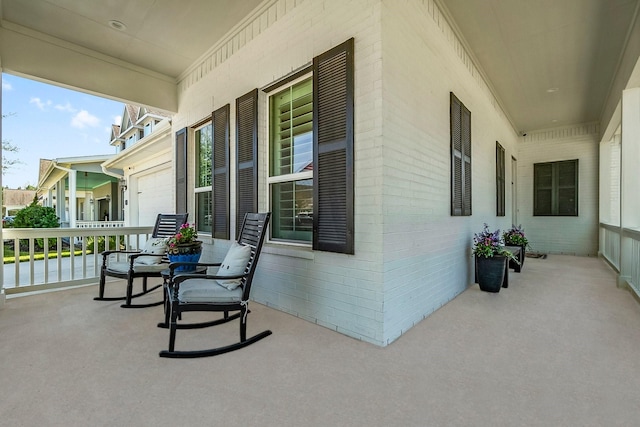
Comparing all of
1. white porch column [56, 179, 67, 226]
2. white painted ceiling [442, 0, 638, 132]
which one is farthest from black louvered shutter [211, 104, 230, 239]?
white porch column [56, 179, 67, 226]

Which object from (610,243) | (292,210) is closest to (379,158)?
(292,210)

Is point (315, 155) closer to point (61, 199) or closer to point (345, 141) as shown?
point (345, 141)

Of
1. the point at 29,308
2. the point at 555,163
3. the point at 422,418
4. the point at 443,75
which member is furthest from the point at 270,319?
the point at 555,163

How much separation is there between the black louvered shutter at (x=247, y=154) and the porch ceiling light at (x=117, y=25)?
1.64 m

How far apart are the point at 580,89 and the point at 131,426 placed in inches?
293

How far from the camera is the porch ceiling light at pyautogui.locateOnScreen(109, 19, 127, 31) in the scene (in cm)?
365

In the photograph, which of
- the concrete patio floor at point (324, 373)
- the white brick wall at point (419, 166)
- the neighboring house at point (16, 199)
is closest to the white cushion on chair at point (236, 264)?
the concrete patio floor at point (324, 373)

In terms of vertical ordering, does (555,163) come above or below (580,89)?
below

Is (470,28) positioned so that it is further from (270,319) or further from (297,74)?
(270,319)

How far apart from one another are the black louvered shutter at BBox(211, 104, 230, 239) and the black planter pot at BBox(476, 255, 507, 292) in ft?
11.2

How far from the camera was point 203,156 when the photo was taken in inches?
192

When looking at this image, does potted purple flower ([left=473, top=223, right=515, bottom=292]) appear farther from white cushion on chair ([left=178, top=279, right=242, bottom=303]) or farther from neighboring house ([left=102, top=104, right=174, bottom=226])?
neighboring house ([left=102, top=104, right=174, bottom=226])

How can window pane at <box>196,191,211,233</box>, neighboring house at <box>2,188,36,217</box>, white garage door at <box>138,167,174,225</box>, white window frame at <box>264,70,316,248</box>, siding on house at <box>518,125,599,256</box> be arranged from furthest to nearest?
1. neighboring house at <box>2,188,36,217</box>
2. siding on house at <box>518,125,599,256</box>
3. white garage door at <box>138,167,174,225</box>
4. window pane at <box>196,191,211,233</box>
5. white window frame at <box>264,70,316,248</box>

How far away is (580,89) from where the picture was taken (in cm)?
537
